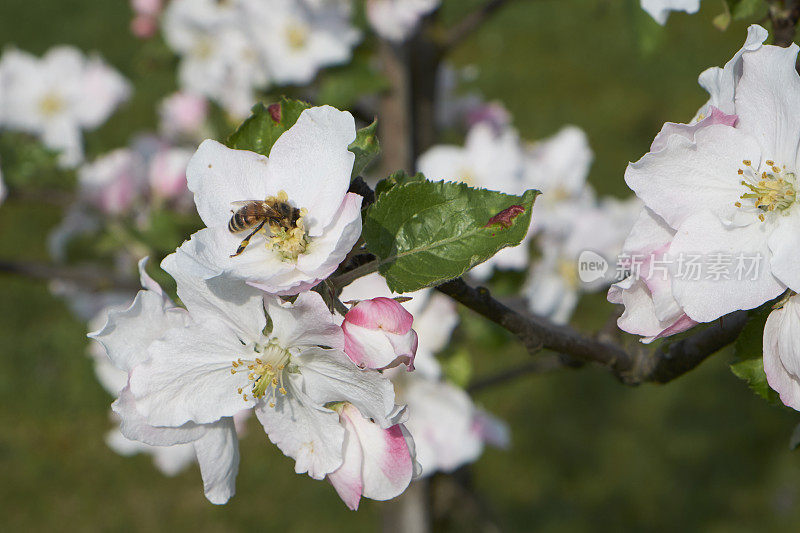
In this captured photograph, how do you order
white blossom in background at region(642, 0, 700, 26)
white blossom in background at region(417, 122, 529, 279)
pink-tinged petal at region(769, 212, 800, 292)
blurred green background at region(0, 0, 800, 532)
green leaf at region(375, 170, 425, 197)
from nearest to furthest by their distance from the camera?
pink-tinged petal at region(769, 212, 800, 292) → green leaf at region(375, 170, 425, 197) → white blossom in background at region(642, 0, 700, 26) → white blossom in background at region(417, 122, 529, 279) → blurred green background at region(0, 0, 800, 532)

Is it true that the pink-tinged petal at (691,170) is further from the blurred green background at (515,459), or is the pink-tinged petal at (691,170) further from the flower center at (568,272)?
the blurred green background at (515,459)

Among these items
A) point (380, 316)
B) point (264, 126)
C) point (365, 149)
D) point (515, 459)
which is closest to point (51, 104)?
point (264, 126)

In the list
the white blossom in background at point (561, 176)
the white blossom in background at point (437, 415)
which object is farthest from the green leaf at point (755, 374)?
the white blossom in background at point (561, 176)

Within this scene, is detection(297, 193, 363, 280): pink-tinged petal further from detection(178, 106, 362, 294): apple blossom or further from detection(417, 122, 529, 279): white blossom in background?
detection(417, 122, 529, 279): white blossom in background

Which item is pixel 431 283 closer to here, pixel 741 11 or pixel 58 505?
pixel 741 11

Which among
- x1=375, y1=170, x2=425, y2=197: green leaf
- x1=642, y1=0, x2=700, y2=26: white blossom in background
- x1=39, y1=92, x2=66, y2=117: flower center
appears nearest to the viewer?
x1=375, y1=170, x2=425, y2=197: green leaf

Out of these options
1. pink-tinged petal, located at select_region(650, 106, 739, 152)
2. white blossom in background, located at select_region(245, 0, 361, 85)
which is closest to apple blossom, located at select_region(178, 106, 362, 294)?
pink-tinged petal, located at select_region(650, 106, 739, 152)

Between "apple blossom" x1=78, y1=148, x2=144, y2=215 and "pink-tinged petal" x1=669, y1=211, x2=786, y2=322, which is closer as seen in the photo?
"pink-tinged petal" x1=669, y1=211, x2=786, y2=322
